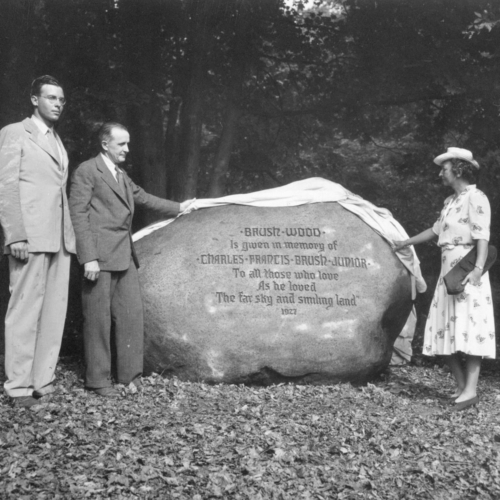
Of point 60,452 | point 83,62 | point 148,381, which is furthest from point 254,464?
point 83,62

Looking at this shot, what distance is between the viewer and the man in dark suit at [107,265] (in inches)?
250

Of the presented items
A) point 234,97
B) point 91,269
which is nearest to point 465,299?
point 91,269

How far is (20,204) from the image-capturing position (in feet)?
18.9

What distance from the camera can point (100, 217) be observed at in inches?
253

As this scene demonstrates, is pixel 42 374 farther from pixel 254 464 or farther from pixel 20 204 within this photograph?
pixel 254 464

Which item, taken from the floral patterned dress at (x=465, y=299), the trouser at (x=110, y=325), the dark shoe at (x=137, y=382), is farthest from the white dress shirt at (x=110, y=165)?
the floral patterned dress at (x=465, y=299)

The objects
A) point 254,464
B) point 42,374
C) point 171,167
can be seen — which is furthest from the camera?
point 171,167

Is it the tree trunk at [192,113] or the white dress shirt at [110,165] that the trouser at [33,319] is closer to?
the white dress shirt at [110,165]

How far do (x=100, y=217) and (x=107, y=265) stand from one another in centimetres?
39

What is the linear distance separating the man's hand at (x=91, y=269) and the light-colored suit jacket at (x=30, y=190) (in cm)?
30

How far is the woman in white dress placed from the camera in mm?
6168

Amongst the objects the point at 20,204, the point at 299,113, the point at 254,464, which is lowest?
the point at 254,464

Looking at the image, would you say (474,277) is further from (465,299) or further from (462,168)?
(462,168)

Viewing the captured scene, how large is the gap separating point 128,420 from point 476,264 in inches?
113
